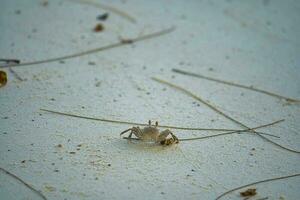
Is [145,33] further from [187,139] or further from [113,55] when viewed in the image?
[187,139]

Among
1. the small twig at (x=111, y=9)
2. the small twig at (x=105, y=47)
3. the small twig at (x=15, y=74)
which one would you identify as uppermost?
the small twig at (x=111, y=9)

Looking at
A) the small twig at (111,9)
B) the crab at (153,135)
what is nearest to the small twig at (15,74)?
the crab at (153,135)

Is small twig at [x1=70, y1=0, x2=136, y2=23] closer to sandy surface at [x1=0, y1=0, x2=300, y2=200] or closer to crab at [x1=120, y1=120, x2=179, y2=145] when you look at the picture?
sandy surface at [x1=0, y1=0, x2=300, y2=200]

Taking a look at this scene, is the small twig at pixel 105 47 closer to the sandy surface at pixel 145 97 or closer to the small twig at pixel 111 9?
the sandy surface at pixel 145 97

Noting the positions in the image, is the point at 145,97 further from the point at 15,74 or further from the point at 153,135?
the point at 15,74

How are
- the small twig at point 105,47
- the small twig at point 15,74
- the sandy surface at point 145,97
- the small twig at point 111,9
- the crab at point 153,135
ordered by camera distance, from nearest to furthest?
the sandy surface at point 145,97 → the crab at point 153,135 → the small twig at point 15,74 → the small twig at point 105,47 → the small twig at point 111,9

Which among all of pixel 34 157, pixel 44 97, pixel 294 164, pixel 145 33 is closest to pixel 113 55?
pixel 145 33

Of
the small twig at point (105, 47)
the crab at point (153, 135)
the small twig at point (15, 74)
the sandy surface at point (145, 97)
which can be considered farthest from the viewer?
the small twig at point (105, 47)

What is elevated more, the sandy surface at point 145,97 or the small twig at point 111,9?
the small twig at point 111,9
